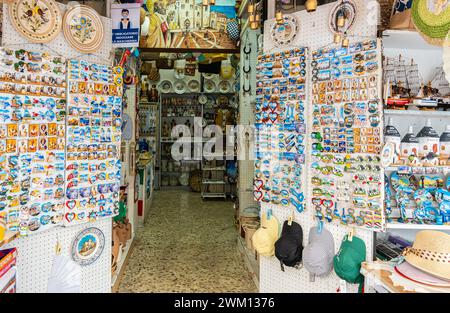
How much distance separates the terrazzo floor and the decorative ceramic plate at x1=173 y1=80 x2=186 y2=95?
128 inches

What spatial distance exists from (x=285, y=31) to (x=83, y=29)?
1.59 m

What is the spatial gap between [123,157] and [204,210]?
3.08 metres

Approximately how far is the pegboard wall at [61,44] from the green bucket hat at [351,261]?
2356 millimetres

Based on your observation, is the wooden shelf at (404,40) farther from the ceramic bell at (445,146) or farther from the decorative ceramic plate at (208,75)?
the decorative ceramic plate at (208,75)

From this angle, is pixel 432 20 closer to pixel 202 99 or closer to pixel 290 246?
pixel 290 246

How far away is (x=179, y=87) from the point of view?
30.2 ft

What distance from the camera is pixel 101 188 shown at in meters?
3.00

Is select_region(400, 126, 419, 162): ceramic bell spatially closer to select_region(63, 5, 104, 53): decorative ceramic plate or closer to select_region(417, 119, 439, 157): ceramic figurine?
select_region(417, 119, 439, 157): ceramic figurine

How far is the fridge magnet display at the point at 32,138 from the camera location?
96.1 inches

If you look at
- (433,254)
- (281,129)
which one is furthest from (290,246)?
(433,254)

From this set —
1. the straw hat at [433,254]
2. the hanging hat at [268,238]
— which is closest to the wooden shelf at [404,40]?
the straw hat at [433,254]

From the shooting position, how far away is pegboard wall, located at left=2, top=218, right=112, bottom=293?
2.61 metres
